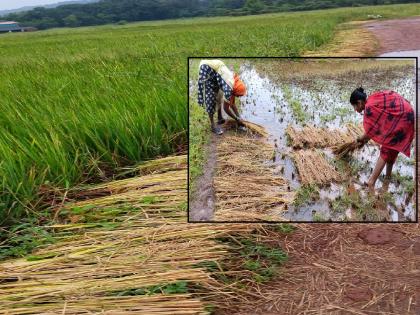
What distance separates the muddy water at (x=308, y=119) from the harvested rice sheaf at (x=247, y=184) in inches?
1.8

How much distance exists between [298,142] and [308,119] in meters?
0.08

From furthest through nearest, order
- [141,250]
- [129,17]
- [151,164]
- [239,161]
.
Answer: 1. [129,17]
2. [151,164]
3. [141,250]
4. [239,161]

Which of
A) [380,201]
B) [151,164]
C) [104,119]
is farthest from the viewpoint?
[104,119]

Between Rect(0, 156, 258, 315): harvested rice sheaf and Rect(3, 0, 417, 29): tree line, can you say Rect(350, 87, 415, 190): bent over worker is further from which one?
Rect(3, 0, 417, 29): tree line

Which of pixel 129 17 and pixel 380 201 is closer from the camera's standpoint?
pixel 380 201

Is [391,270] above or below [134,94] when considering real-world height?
below

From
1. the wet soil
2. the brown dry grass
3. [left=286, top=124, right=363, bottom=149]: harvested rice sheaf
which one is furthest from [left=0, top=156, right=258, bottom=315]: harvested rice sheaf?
[left=286, top=124, right=363, bottom=149]: harvested rice sheaf

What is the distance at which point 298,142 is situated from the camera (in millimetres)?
1852

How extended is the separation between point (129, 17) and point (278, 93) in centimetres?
6511

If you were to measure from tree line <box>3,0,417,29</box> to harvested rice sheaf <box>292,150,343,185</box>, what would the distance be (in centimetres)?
5751

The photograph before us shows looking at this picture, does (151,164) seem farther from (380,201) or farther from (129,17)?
(129,17)

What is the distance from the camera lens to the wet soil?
6.43 ft

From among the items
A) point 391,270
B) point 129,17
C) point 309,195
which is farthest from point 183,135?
point 129,17

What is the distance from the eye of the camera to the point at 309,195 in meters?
1.89
